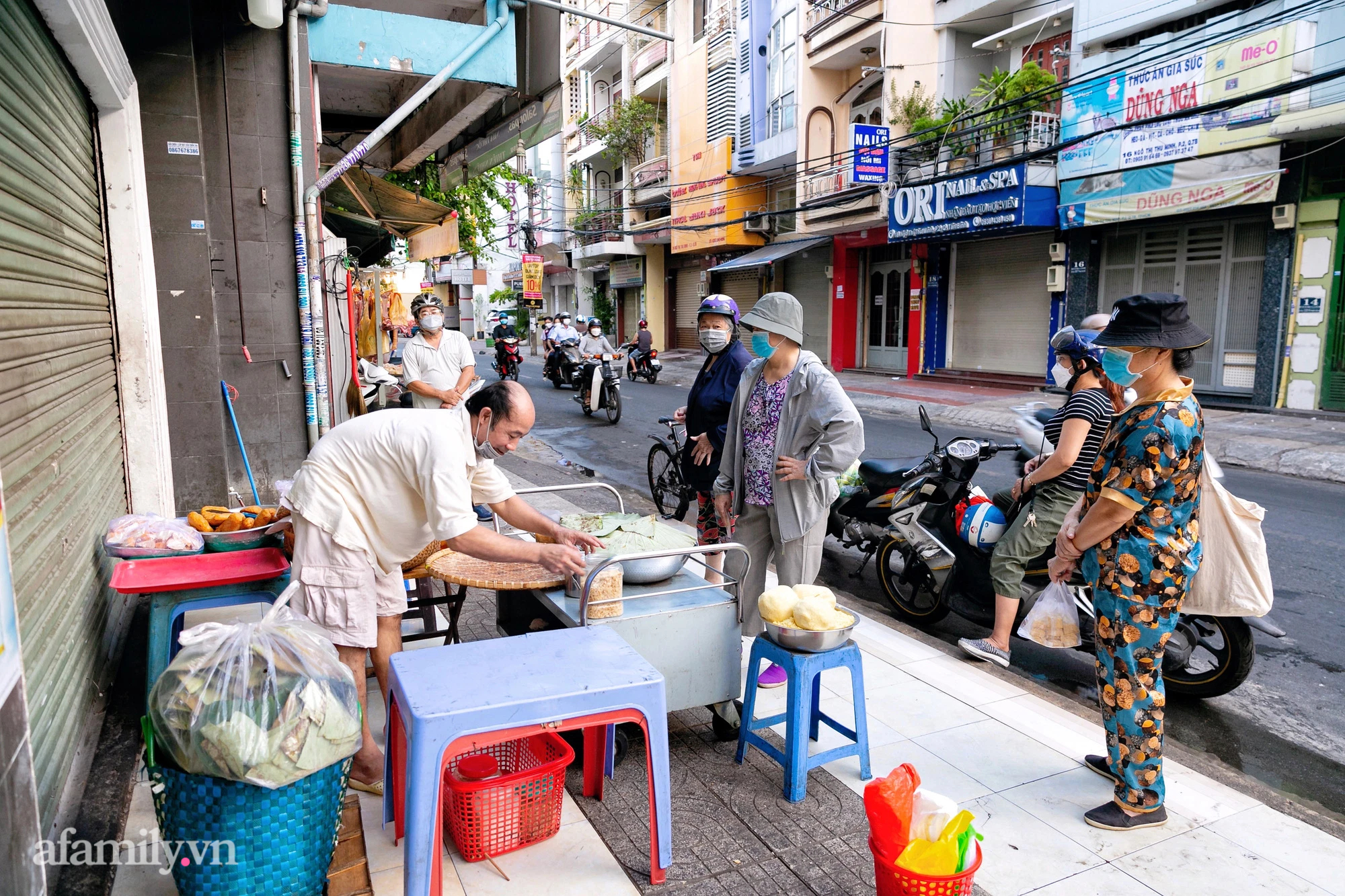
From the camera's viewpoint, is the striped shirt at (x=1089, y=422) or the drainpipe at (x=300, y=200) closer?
the striped shirt at (x=1089, y=422)

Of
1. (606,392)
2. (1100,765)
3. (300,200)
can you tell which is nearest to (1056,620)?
(1100,765)

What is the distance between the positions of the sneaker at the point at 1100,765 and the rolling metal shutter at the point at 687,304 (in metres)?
26.4

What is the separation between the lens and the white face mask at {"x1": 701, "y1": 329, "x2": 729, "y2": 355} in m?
5.07

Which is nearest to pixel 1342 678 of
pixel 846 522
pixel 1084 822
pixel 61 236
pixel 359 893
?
pixel 1084 822

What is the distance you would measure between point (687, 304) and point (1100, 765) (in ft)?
91.6

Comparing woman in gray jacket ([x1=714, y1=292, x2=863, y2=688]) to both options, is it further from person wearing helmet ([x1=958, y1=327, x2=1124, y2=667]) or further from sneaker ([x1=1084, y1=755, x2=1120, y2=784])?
sneaker ([x1=1084, y1=755, x2=1120, y2=784])

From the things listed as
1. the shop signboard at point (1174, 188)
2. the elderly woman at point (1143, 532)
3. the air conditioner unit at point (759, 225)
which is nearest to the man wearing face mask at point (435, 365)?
the elderly woman at point (1143, 532)

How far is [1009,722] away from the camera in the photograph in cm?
376

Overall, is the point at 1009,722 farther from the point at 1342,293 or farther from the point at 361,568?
the point at 1342,293

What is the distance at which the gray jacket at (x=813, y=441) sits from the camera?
3.75 meters

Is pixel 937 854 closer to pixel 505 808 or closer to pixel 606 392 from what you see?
pixel 505 808

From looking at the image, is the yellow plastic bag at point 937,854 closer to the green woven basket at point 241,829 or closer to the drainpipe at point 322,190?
the green woven basket at point 241,829

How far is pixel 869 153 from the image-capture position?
17562 mm

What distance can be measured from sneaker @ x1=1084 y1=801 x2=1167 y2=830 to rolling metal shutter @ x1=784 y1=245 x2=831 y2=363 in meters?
19.6
